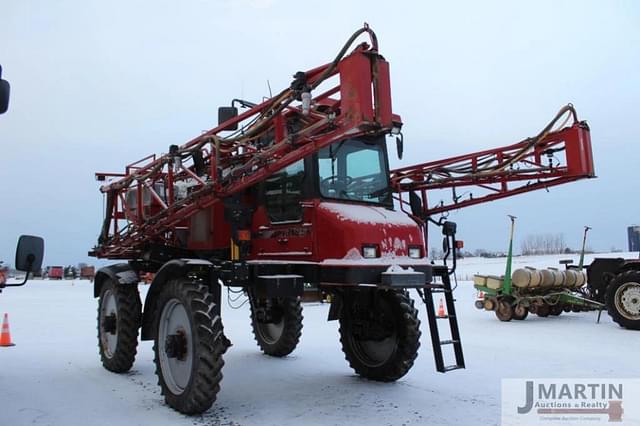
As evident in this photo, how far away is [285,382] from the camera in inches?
294

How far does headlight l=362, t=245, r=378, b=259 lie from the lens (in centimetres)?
599

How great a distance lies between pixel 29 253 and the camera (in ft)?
16.9

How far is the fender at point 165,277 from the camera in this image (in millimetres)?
6160

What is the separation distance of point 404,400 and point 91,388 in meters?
3.65

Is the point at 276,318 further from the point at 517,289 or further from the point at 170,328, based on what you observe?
the point at 517,289

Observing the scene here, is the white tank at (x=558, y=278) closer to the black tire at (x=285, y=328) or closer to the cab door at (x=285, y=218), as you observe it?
the black tire at (x=285, y=328)

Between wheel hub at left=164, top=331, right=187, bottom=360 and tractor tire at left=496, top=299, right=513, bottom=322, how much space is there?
9355 millimetres

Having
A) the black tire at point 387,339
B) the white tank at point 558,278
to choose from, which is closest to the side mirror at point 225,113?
the black tire at point 387,339

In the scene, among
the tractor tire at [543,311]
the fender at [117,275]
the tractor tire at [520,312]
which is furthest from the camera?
the tractor tire at [543,311]

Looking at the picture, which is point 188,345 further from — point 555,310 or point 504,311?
point 555,310

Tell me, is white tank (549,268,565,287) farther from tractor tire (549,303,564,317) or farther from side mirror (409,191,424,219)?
side mirror (409,191,424,219)

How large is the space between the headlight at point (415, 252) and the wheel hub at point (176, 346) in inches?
99.9

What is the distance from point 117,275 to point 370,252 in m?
3.96

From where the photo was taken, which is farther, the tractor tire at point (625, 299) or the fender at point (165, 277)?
the tractor tire at point (625, 299)
